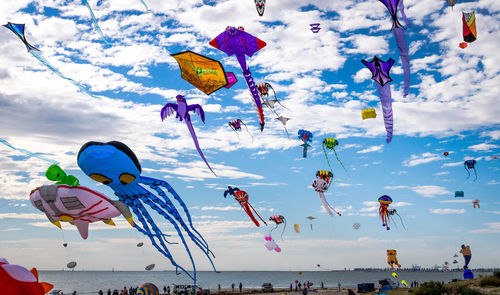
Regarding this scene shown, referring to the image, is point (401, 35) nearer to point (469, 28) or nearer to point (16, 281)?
point (469, 28)

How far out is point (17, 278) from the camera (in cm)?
831

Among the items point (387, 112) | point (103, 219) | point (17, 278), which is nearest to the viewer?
point (17, 278)

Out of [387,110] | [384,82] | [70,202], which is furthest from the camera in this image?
[384,82]

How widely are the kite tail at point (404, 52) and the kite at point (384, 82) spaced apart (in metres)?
1.89

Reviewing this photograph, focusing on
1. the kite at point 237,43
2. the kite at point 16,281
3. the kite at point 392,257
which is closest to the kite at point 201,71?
the kite at point 237,43

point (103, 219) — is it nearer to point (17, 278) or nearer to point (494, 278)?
point (17, 278)

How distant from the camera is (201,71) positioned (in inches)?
544

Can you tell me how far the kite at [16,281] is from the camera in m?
8.17

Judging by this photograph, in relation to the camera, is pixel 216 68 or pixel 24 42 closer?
pixel 24 42

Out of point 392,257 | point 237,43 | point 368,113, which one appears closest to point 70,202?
point 237,43

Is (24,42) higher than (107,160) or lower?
higher

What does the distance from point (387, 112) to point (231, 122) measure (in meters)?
16.5

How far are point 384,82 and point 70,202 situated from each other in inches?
456

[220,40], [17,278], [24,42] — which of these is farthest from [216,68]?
[17,278]
